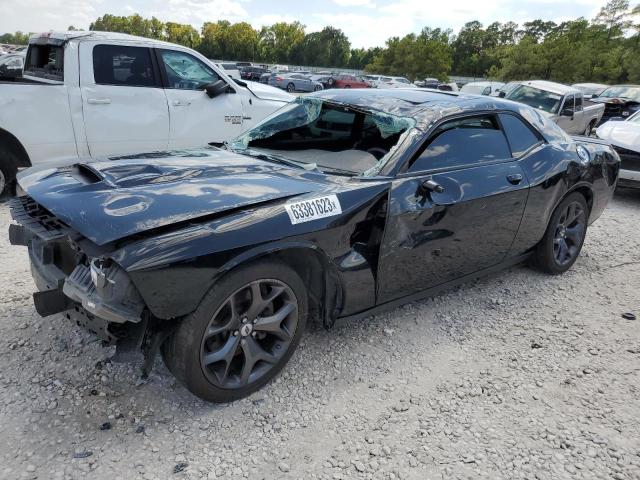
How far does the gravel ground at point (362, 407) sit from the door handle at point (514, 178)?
988mm

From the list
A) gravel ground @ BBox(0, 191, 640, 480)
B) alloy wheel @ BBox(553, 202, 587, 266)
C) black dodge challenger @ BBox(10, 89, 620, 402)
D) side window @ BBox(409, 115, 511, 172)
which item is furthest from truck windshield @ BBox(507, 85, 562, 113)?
gravel ground @ BBox(0, 191, 640, 480)

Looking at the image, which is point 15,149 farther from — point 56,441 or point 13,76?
point 56,441

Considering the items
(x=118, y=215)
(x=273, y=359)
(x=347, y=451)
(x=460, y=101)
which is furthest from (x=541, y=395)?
(x=118, y=215)

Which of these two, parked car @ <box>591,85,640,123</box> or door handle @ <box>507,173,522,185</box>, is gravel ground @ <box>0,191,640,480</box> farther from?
parked car @ <box>591,85,640,123</box>

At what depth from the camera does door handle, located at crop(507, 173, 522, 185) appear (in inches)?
142

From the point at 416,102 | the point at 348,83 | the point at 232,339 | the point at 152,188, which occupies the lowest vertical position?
the point at 348,83

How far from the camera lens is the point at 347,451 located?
2.32m

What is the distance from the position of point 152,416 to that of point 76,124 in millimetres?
4082

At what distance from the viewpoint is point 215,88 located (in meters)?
6.31

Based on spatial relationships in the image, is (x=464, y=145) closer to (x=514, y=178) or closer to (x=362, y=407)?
(x=514, y=178)

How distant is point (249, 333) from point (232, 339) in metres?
0.10

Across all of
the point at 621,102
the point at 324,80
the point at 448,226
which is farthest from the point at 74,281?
the point at 324,80

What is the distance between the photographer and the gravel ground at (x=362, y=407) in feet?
7.32

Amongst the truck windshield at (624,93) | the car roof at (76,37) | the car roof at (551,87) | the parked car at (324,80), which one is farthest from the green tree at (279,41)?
the car roof at (76,37)
